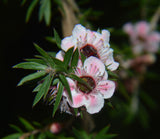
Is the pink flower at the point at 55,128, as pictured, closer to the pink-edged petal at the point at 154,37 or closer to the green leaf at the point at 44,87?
the green leaf at the point at 44,87

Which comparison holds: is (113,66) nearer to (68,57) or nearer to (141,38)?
(68,57)

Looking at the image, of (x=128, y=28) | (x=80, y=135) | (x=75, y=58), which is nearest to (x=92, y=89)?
(x=75, y=58)

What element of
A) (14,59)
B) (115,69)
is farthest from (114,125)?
(115,69)

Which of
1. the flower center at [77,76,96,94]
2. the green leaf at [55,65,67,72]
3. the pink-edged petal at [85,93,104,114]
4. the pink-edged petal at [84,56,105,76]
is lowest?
the pink-edged petal at [85,93,104,114]

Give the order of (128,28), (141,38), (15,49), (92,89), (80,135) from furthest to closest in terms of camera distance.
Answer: (141,38), (128,28), (15,49), (80,135), (92,89)

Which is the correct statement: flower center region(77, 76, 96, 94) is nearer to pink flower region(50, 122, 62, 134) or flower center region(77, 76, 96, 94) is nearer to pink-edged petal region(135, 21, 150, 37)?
pink flower region(50, 122, 62, 134)

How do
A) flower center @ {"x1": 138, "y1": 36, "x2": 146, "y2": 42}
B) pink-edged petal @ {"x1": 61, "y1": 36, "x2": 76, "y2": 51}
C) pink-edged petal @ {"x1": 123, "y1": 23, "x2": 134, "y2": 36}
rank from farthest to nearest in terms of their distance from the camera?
flower center @ {"x1": 138, "y1": 36, "x2": 146, "y2": 42} → pink-edged petal @ {"x1": 123, "y1": 23, "x2": 134, "y2": 36} → pink-edged petal @ {"x1": 61, "y1": 36, "x2": 76, "y2": 51}

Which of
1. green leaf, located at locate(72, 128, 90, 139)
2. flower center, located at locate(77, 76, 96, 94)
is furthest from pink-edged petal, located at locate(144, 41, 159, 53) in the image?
flower center, located at locate(77, 76, 96, 94)

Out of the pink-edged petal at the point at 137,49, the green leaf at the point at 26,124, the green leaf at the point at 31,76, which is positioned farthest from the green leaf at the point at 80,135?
the pink-edged petal at the point at 137,49

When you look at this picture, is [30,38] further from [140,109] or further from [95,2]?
[140,109]
